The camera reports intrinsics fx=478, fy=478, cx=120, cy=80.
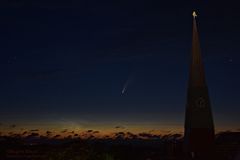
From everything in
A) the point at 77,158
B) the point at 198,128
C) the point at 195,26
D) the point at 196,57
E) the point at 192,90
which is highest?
the point at 195,26

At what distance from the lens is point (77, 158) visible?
3588cm

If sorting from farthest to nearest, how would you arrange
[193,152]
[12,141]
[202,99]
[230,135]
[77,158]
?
[12,141]
[230,135]
[193,152]
[202,99]
[77,158]

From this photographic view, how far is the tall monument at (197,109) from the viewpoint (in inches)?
1834

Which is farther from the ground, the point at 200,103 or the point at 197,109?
the point at 200,103

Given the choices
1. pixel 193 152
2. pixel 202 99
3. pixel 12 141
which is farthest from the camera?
pixel 12 141

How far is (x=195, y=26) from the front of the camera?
48.8m

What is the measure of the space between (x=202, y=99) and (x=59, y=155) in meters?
16.7

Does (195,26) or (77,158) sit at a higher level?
(195,26)

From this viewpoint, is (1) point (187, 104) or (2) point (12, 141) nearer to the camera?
(1) point (187, 104)

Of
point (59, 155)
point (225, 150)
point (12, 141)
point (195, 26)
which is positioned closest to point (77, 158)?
point (59, 155)

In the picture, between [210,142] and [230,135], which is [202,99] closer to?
[210,142]

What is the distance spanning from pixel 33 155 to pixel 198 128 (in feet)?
159

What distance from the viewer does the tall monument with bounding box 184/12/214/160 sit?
46.6m

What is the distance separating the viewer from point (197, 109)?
46.6m
